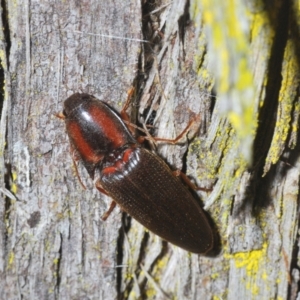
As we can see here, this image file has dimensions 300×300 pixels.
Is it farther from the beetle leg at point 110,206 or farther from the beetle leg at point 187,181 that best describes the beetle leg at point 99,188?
the beetle leg at point 187,181

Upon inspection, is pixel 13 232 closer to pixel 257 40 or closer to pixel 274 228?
pixel 274 228

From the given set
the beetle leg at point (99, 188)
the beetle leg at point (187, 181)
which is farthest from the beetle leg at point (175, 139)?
the beetle leg at point (99, 188)

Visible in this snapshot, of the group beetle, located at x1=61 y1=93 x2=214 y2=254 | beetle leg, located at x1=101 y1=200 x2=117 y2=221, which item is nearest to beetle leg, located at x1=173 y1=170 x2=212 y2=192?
beetle, located at x1=61 y1=93 x2=214 y2=254

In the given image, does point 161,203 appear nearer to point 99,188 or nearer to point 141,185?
point 141,185

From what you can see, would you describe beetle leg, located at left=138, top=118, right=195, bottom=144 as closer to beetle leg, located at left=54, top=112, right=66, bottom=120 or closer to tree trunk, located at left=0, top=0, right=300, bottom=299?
tree trunk, located at left=0, top=0, right=300, bottom=299

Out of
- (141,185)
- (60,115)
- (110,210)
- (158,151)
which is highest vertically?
(60,115)

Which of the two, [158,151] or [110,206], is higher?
[158,151]

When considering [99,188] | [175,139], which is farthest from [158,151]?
[99,188]

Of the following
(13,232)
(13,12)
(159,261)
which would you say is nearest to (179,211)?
(159,261)
